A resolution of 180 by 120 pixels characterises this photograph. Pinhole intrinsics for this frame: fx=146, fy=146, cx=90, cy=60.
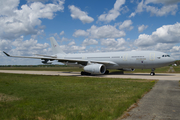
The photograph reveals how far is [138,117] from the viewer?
4883 mm

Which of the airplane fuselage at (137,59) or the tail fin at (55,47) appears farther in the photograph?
the tail fin at (55,47)

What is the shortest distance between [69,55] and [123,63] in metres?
14.4

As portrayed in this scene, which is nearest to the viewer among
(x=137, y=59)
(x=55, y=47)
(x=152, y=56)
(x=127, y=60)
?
(x=152, y=56)

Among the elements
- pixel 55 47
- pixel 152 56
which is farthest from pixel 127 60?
pixel 55 47

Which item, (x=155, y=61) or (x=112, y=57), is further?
(x=112, y=57)

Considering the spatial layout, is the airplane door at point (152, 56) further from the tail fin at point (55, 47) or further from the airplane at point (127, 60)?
the tail fin at point (55, 47)

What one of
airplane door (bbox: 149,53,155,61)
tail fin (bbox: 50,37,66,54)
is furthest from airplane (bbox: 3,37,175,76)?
tail fin (bbox: 50,37,66,54)

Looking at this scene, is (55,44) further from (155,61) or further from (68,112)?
(68,112)

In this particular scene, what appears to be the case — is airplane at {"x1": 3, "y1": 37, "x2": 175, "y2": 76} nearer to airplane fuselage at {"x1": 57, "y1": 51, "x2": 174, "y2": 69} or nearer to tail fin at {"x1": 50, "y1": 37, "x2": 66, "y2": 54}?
airplane fuselage at {"x1": 57, "y1": 51, "x2": 174, "y2": 69}

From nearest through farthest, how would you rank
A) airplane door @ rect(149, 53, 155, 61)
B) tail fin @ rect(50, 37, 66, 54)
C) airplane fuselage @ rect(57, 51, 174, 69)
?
airplane fuselage @ rect(57, 51, 174, 69)
airplane door @ rect(149, 53, 155, 61)
tail fin @ rect(50, 37, 66, 54)

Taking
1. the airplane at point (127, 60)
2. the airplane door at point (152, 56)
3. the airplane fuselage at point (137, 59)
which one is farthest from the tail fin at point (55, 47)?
the airplane door at point (152, 56)

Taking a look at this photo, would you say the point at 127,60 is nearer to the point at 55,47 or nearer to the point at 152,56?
the point at 152,56

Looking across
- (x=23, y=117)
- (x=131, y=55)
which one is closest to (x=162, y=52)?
(x=131, y=55)

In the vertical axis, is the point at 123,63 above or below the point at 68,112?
above
